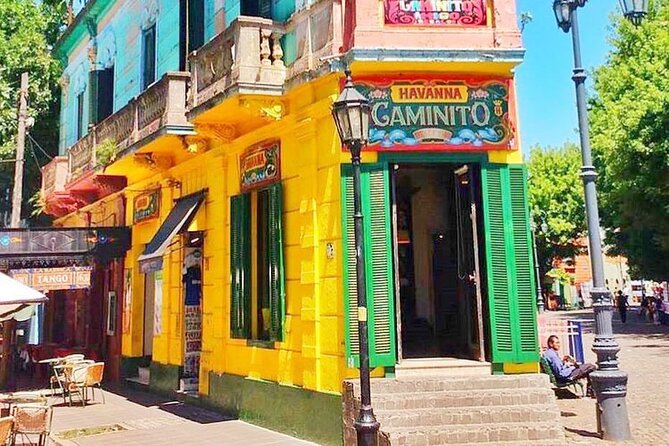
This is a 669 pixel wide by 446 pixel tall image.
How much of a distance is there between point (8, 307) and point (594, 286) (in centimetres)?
860

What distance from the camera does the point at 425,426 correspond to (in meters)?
7.72

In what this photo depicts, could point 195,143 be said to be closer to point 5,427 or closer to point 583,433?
point 5,427

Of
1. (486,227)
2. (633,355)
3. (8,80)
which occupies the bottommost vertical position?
(633,355)

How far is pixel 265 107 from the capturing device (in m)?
9.59

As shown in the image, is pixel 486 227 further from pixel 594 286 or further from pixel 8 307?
pixel 8 307

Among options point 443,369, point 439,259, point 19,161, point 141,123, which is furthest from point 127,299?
point 443,369

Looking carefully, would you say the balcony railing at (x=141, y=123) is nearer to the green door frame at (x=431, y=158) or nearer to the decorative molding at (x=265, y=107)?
the decorative molding at (x=265, y=107)

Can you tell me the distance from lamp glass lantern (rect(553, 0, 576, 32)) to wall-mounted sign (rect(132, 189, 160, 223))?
8.95m

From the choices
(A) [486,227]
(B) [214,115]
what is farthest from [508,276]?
(B) [214,115]

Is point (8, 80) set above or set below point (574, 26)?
above

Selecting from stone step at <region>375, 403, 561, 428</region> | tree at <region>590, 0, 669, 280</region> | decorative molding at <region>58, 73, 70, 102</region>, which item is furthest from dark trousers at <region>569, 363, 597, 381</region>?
decorative molding at <region>58, 73, 70, 102</region>

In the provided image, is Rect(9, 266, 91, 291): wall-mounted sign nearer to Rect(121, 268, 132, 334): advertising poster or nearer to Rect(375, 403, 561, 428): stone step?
Rect(121, 268, 132, 334): advertising poster

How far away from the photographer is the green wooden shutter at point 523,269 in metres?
8.35

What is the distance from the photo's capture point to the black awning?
440 inches
